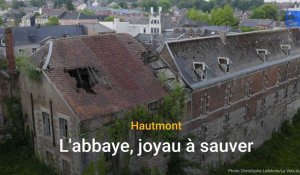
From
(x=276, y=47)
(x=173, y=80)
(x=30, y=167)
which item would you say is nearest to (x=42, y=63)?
(x=30, y=167)

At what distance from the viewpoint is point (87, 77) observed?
2459cm

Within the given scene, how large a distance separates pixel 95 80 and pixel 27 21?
340ft

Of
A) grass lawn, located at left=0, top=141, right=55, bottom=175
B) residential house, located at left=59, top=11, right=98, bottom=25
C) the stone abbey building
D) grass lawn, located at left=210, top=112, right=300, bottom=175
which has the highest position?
residential house, located at left=59, top=11, right=98, bottom=25

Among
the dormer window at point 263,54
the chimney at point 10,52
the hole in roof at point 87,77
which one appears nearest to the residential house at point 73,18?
the dormer window at point 263,54

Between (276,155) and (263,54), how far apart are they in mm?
10887

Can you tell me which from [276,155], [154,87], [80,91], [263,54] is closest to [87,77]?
[80,91]

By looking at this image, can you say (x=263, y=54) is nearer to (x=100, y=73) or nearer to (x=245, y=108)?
(x=245, y=108)

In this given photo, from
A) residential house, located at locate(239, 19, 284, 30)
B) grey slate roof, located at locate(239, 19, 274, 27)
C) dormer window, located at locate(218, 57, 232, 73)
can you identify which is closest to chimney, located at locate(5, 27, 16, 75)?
dormer window, located at locate(218, 57, 232, 73)

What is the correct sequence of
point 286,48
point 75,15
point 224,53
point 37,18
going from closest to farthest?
point 224,53 < point 286,48 < point 75,15 < point 37,18

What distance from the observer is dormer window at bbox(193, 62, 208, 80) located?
1201 inches

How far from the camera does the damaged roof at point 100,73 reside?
22.5 metres

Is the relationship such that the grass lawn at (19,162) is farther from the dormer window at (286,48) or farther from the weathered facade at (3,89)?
the dormer window at (286,48)

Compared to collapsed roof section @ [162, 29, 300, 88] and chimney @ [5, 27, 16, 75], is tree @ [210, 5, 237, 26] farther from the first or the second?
chimney @ [5, 27, 16, 75]

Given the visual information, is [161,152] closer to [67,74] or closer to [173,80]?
[173,80]
